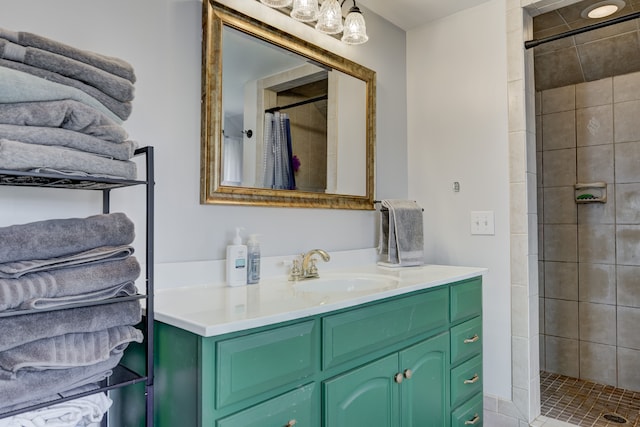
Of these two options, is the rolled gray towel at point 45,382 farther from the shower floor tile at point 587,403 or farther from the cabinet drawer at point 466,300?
the shower floor tile at point 587,403

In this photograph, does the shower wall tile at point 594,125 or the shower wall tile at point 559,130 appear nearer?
the shower wall tile at point 594,125

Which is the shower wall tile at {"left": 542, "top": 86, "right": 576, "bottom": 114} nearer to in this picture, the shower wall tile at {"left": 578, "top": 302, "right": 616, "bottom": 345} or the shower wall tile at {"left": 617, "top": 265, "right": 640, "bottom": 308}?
the shower wall tile at {"left": 617, "top": 265, "right": 640, "bottom": 308}

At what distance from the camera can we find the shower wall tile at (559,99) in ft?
9.16

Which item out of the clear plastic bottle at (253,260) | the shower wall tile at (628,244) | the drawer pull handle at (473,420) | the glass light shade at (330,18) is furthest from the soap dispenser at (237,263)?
the shower wall tile at (628,244)

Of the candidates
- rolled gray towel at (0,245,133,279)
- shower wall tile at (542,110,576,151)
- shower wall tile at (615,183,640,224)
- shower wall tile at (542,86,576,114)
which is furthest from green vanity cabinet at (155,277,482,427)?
shower wall tile at (542,86,576,114)

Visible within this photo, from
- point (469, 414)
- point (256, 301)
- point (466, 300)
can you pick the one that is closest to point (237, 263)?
point (256, 301)

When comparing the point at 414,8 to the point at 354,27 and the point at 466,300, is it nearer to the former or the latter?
the point at 354,27

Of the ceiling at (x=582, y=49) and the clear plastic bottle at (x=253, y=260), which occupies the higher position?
the ceiling at (x=582, y=49)

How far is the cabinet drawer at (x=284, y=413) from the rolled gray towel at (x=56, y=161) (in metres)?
0.60

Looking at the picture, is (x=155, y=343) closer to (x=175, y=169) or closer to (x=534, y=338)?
(x=175, y=169)

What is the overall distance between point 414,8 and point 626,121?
153cm

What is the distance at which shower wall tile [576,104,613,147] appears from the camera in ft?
8.71

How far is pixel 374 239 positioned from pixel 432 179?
489mm

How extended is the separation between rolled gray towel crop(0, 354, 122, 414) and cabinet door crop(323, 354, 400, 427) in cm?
56
